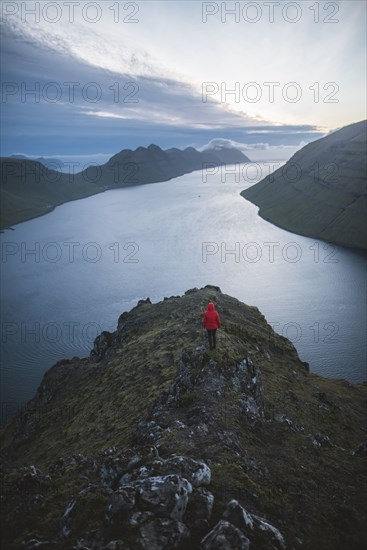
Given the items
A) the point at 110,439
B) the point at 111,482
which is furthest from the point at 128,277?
the point at 111,482

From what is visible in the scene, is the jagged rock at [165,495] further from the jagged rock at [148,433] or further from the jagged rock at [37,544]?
the jagged rock at [148,433]

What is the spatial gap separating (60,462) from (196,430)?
348 inches

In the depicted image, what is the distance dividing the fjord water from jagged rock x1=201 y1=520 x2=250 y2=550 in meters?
58.5

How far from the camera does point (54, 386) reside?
165 ft

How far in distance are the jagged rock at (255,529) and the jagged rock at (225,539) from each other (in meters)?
0.82

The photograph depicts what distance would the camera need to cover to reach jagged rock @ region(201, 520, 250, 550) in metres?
10.5

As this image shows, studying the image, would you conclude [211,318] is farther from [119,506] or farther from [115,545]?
[115,545]

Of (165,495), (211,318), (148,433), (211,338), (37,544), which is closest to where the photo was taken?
(37,544)

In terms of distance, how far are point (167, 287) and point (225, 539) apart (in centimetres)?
11025

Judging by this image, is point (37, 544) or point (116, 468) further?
point (116, 468)

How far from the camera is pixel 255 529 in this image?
1184 cm

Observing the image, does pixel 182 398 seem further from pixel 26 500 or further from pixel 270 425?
pixel 26 500

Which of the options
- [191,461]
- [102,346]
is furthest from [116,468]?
[102,346]

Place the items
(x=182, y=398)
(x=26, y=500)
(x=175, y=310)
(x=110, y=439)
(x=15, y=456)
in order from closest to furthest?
1. (x=26, y=500)
2. (x=182, y=398)
3. (x=110, y=439)
4. (x=15, y=456)
5. (x=175, y=310)
